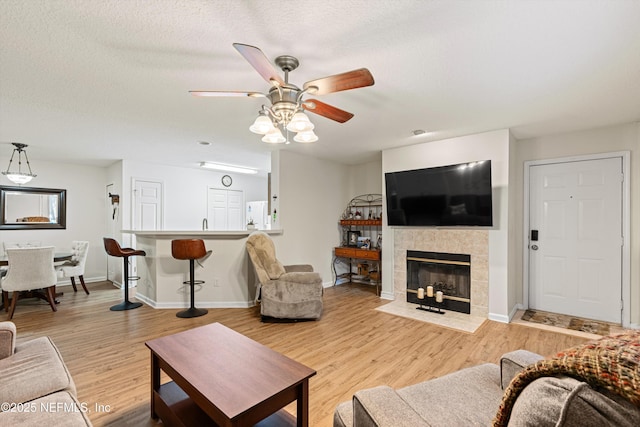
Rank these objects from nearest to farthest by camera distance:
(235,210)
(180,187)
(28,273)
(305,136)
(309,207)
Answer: (305,136)
(28,273)
(309,207)
(180,187)
(235,210)

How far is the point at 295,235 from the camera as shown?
509 cm

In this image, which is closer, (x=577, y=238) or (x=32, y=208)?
(x=577, y=238)

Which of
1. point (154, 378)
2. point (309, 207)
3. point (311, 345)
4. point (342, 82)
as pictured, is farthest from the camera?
point (309, 207)

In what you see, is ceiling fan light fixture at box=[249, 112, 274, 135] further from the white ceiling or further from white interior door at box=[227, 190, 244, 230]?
white interior door at box=[227, 190, 244, 230]

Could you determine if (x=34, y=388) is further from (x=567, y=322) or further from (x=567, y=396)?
(x=567, y=322)

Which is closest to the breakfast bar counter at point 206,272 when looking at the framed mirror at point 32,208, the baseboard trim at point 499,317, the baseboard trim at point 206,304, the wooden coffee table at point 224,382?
the baseboard trim at point 206,304

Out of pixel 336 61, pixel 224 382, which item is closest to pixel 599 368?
pixel 224 382

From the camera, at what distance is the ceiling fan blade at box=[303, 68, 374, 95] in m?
1.70

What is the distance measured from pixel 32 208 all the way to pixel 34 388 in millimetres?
5727

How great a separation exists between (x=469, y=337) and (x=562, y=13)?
9.62 ft

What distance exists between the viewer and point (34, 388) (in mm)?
1398

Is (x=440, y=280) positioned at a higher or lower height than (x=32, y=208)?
lower

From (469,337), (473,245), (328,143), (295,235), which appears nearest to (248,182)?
(295,235)

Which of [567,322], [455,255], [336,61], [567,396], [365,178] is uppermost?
[336,61]
